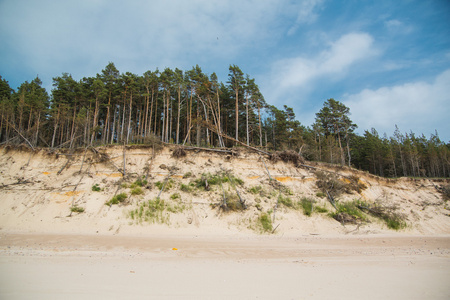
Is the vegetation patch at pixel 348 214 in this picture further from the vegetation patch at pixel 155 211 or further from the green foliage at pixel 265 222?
the vegetation patch at pixel 155 211

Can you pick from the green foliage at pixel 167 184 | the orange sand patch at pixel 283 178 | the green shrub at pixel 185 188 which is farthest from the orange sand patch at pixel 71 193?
the orange sand patch at pixel 283 178

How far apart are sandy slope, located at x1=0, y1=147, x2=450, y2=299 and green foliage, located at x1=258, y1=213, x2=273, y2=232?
555 millimetres

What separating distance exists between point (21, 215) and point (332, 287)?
19757 mm

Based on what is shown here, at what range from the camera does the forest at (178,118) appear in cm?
2747

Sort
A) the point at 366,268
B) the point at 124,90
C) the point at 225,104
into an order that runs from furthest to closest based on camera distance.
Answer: the point at 225,104 < the point at 124,90 < the point at 366,268

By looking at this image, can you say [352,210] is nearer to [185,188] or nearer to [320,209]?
[320,209]

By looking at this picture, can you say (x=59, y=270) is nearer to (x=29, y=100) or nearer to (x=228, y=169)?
(x=228, y=169)

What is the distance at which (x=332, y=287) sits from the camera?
14.2 ft

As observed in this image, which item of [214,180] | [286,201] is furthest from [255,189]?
[214,180]

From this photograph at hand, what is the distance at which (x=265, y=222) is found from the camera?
1466 cm

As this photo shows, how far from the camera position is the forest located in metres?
27.5

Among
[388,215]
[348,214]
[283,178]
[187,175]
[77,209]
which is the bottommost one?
[388,215]

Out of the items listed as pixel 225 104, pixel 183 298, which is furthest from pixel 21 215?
pixel 225 104

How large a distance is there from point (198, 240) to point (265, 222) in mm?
5318
